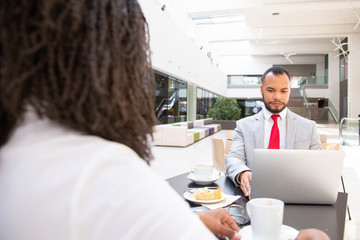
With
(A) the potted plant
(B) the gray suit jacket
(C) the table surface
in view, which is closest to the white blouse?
(C) the table surface

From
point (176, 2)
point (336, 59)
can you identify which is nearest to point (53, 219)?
point (176, 2)

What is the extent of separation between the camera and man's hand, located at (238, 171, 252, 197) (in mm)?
1554

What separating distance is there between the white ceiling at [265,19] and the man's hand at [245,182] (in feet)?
32.7

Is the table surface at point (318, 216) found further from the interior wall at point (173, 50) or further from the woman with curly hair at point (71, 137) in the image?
the interior wall at point (173, 50)

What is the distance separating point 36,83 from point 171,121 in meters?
10.9

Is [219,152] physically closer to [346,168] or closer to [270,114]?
[270,114]

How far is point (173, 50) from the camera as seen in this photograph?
33.6ft

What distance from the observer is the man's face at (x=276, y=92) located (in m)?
2.33

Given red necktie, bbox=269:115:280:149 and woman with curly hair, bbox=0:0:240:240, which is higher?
woman with curly hair, bbox=0:0:240:240

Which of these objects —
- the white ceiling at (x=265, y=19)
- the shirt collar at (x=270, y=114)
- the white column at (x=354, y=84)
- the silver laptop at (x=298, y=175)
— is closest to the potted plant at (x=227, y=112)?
the white ceiling at (x=265, y=19)

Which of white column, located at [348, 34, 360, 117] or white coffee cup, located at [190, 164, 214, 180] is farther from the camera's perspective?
white column, located at [348, 34, 360, 117]

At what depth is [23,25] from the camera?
0.41 metres

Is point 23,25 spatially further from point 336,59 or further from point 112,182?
point 336,59

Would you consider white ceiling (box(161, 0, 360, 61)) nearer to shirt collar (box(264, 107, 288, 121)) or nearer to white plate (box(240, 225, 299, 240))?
shirt collar (box(264, 107, 288, 121))
